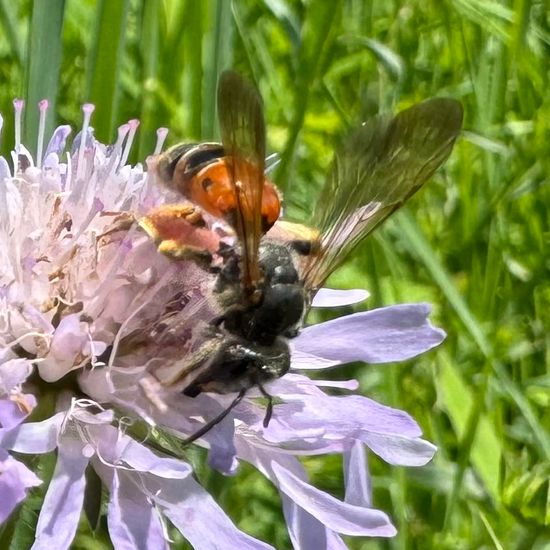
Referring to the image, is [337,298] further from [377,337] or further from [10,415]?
[10,415]

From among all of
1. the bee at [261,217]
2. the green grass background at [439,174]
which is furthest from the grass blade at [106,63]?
the bee at [261,217]

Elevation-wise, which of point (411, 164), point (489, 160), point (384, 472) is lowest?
point (384, 472)

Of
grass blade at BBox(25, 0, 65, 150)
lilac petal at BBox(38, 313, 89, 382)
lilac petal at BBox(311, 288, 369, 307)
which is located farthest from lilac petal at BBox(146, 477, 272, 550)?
grass blade at BBox(25, 0, 65, 150)

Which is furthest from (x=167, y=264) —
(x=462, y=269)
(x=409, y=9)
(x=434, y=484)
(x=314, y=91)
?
(x=409, y=9)

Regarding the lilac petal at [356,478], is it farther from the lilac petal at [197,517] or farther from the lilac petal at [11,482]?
the lilac petal at [11,482]

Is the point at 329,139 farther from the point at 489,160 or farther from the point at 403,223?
the point at 403,223

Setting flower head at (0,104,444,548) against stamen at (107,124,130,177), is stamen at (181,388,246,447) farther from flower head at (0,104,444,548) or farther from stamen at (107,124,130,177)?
stamen at (107,124,130,177)

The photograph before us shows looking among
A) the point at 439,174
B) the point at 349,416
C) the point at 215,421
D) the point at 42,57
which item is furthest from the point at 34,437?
the point at 439,174
